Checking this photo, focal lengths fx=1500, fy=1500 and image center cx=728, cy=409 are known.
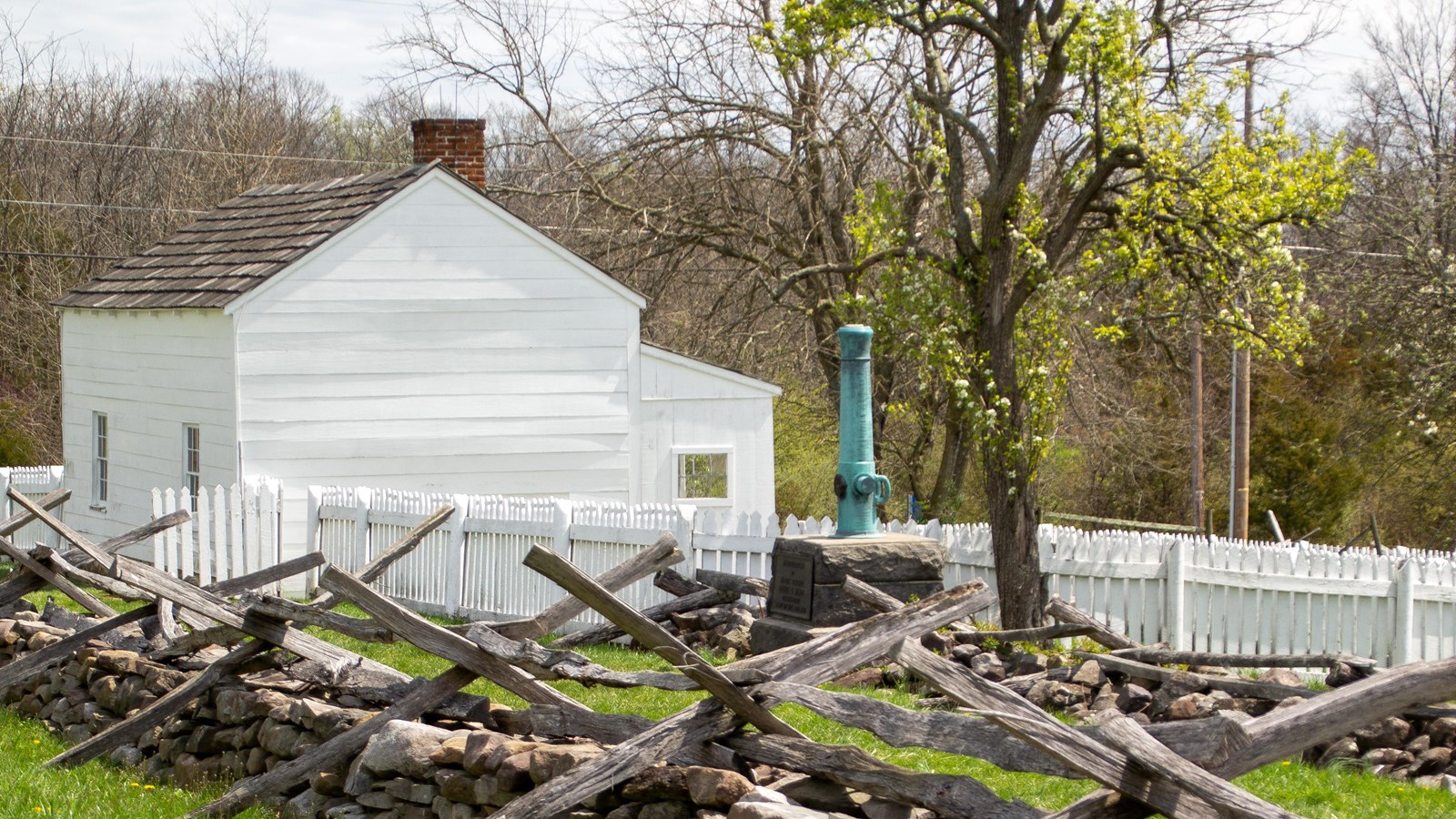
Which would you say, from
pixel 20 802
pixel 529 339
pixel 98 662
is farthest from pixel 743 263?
pixel 20 802

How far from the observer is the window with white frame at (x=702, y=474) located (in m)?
17.1

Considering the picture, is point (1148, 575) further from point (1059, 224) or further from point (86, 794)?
point (86, 794)

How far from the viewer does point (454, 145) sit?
17.5 m

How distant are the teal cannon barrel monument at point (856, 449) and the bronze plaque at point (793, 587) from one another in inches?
15.5

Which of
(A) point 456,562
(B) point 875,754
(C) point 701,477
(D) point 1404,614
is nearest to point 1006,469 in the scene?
(D) point 1404,614

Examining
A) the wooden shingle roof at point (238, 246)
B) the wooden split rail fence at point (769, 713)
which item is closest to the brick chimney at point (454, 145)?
the wooden shingle roof at point (238, 246)

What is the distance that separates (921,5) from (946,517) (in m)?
12.0

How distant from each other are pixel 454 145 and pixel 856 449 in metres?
9.17

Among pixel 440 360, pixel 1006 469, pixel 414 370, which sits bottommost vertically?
pixel 1006 469

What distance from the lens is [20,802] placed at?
7023 millimetres

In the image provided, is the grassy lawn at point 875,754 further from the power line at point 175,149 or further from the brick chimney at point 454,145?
the power line at point 175,149

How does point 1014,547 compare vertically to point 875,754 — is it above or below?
above

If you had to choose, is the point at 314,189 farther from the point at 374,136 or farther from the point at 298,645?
the point at 374,136

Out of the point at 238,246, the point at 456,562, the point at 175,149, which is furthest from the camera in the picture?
the point at 175,149
